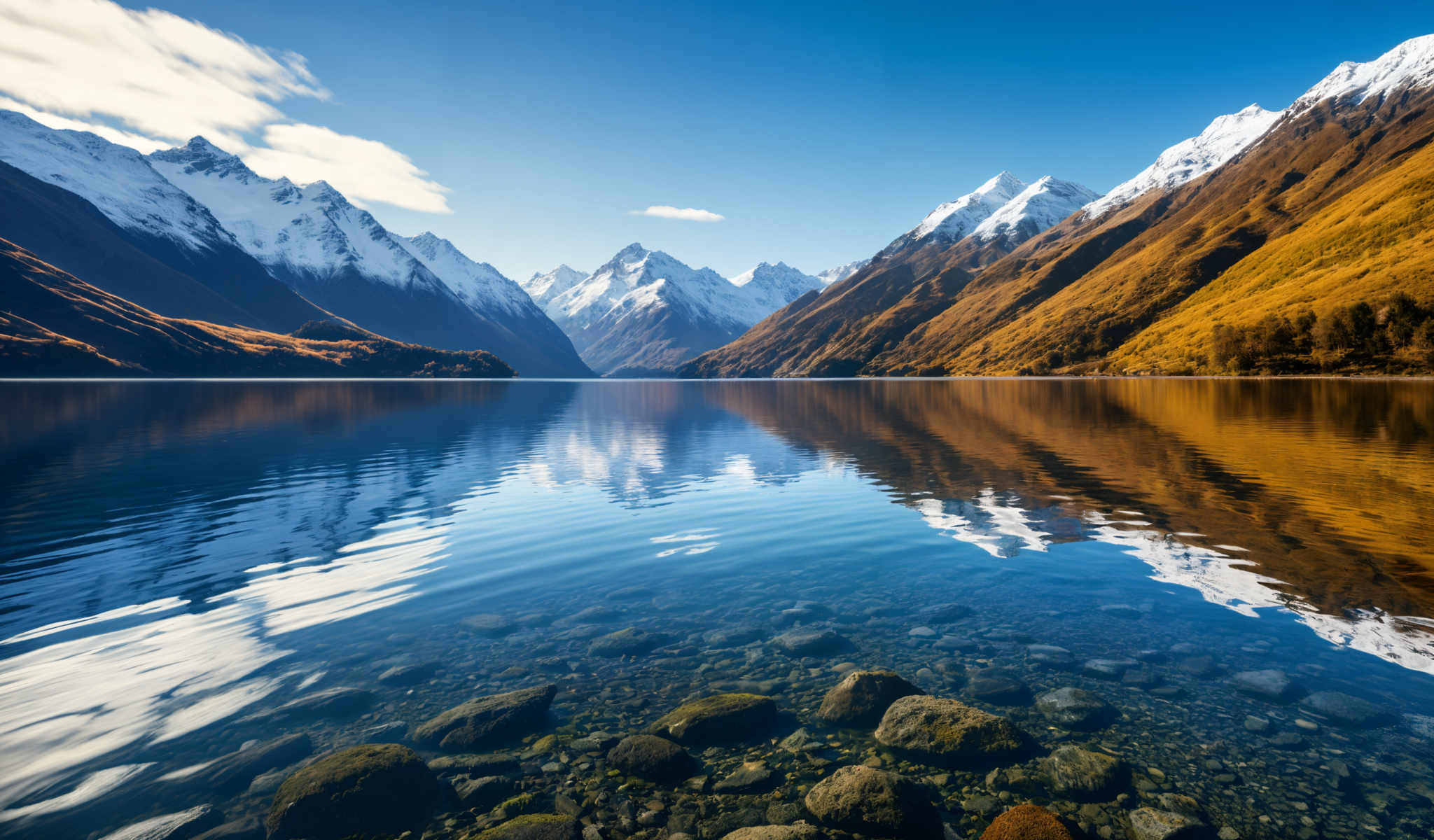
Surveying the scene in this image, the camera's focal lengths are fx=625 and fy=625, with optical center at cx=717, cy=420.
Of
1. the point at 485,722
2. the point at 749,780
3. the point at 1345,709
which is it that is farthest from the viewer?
the point at 485,722

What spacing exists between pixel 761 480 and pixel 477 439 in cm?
4148

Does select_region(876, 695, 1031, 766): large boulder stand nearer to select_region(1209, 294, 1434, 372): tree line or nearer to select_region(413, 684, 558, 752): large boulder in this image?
select_region(413, 684, 558, 752): large boulder

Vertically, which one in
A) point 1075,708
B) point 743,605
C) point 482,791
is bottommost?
point 743,605

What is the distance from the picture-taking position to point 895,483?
4144cm

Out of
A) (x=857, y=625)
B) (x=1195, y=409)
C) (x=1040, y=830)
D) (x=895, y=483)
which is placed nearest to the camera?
(x=1040, y=830)

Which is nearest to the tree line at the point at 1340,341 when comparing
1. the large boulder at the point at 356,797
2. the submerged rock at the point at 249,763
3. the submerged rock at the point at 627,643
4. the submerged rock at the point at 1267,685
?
the submerged rock at the point at 1267,685

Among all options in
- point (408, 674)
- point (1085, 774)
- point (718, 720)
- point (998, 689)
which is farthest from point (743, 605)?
point (1085, 774)

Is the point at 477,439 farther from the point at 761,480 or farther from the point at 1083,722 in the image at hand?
the point at 1083,722

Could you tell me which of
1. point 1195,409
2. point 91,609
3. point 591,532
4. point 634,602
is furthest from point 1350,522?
point 1195,409

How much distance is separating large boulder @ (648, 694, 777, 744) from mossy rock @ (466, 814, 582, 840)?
3.16 m

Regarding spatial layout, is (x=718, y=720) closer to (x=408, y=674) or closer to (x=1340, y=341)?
(x=408, y=674)

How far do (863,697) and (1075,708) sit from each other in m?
4.53

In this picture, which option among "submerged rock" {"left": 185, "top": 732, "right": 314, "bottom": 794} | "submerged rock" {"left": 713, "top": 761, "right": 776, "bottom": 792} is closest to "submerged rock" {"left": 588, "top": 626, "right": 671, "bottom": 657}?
"submerged rock" {"left": 713, "top": 761, "right": 776, "bottom": 792}

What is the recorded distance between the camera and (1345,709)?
1296cm
